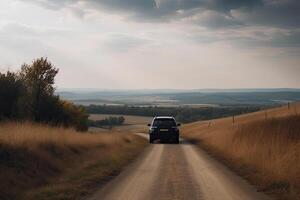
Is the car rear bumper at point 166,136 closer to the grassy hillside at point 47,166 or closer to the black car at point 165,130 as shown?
the black car at point 165,130

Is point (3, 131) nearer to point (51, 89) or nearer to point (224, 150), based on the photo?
point (224, 150)

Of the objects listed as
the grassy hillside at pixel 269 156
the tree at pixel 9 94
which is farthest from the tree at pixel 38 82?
the grassy hillside at pixel 269 156

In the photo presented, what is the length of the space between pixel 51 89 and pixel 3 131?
1387 inches

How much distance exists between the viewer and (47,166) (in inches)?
647

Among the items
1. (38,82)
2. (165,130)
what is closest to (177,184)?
(165,130)

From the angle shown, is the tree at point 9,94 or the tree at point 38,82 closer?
the tree at point 9,94

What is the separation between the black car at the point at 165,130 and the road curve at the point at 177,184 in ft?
57.6

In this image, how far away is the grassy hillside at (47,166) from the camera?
41.5 feet

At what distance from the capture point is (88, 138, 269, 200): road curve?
12336 mm

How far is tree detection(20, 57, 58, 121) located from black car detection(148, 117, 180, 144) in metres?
16.0

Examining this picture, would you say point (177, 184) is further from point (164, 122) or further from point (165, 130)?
point (164, 122)

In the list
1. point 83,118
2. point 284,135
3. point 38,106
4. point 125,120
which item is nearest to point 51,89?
point 38,106

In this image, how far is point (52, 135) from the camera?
22.0 meters

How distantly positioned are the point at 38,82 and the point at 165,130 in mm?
19079
